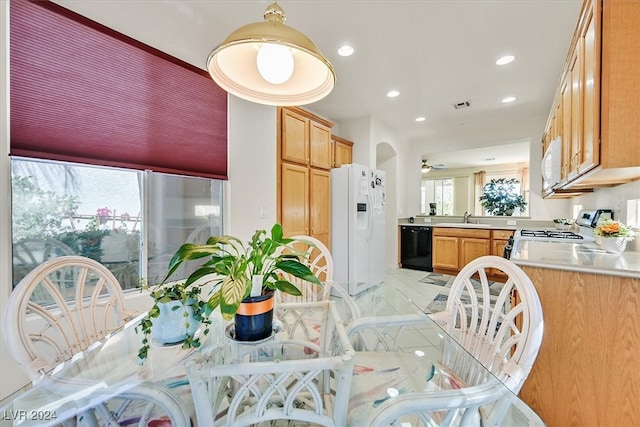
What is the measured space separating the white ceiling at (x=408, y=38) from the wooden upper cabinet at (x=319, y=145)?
0.49 meters

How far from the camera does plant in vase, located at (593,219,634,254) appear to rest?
1.63 metres

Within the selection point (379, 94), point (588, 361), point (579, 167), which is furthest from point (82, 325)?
point (379, 94)

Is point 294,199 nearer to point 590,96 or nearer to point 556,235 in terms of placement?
point 590,96

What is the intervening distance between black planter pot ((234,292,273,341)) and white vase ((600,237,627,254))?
2131 mm

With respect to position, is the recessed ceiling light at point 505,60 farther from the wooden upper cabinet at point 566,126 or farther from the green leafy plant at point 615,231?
the green leafy plant at point 615,231

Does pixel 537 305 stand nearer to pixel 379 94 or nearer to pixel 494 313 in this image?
pixel 494 313

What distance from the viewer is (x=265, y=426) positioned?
0.90 m

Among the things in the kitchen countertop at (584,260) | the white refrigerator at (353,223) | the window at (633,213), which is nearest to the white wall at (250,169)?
the white refrigerator at (353,223)

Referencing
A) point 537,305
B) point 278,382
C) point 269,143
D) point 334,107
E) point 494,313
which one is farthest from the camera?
point 334,107

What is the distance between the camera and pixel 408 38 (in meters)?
2.32

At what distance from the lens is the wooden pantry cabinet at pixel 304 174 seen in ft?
9.66

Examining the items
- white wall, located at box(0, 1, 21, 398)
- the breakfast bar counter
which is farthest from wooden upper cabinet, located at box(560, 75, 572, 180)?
white wall, located at box(0, 1, 21, 398)

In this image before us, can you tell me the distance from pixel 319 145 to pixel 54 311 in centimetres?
285

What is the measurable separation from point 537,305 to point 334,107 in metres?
3.58
